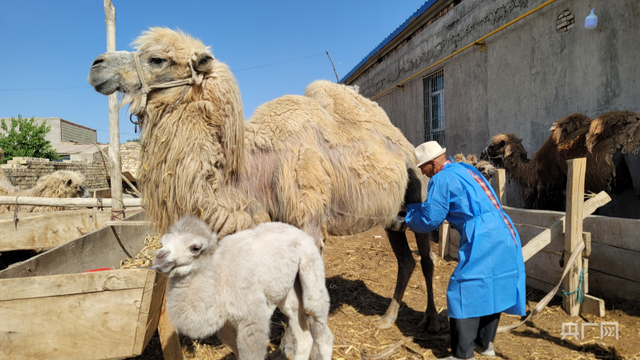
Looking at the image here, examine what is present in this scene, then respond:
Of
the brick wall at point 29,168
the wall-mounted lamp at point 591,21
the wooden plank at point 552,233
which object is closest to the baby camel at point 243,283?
the wooden plank at point 552,233

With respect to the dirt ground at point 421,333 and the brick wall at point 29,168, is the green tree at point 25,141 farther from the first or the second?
the dirt ground at point 421,333

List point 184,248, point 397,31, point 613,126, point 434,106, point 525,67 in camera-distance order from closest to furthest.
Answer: point 184,248, point 613,126, point 525,67, point 434,106, point 397,31

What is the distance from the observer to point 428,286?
4.40m

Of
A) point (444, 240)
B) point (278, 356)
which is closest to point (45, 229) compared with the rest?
point (278, 356)

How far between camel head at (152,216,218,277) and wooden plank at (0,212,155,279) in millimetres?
1545

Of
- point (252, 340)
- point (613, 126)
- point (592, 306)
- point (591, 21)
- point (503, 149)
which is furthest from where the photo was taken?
point (503, 149)

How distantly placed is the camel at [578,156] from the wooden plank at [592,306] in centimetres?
202

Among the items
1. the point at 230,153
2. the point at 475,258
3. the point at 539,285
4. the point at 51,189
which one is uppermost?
the point at 230,153

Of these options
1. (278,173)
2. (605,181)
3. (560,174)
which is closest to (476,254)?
(278,173)

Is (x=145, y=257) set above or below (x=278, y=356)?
above

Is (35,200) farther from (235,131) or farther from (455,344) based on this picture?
(455,344)

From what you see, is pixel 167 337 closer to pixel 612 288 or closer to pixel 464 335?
pixel 464 335

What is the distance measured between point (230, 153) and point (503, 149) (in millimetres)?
6466

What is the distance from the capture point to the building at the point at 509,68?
6.60 metres
